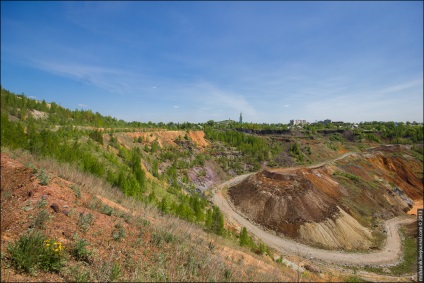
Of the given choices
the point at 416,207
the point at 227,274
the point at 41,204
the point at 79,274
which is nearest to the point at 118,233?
the point at 79,274

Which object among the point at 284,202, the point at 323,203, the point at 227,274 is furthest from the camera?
the point at 323,203

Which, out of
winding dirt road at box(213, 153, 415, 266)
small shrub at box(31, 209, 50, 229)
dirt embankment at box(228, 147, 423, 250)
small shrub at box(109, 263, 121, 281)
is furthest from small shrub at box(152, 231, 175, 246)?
dirt embankment at box(228, 147, 423, 250)

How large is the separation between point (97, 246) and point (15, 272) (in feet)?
8.36

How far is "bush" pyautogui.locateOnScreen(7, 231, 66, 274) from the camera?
5953 mm

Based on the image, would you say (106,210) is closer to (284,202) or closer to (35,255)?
(35,255)

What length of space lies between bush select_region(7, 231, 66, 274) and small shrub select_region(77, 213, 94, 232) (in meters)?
2.16

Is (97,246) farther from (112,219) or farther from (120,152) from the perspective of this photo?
(120,152)

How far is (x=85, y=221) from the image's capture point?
30.1ft

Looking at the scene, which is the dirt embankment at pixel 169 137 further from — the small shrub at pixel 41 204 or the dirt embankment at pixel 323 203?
the small shrub at pixel 41 204

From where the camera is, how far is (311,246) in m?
33.2

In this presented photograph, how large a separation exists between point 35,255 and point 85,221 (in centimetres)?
304

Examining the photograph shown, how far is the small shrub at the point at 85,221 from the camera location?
29.2 ft

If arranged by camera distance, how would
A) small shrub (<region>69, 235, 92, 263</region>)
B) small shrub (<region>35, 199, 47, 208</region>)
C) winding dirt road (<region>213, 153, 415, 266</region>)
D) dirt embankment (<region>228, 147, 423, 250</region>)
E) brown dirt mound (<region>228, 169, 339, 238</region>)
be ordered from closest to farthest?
small shrub (<region>69, 235, 92, 263</region>), small shrub (<region>35, 199, 47, 208</region>), winding dirt road (<region>213, 153, 415, 266</region>), dirt embankment (<region>228, 147, 423, 250</region>), brown dirt mound (<region>228, 169, 339, 238</region>)

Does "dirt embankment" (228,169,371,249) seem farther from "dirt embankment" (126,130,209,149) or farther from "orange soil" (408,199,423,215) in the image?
"dirt embankment" (126,130,209,149)
